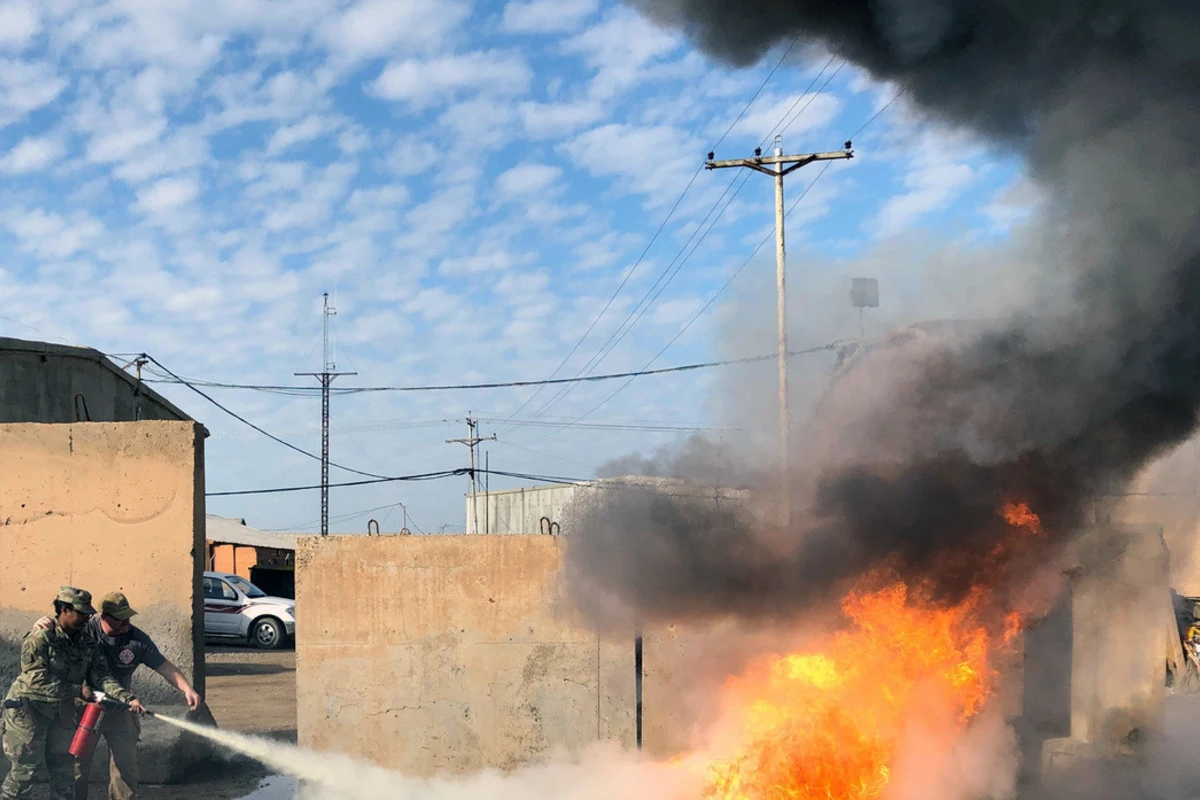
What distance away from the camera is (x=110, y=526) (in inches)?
317

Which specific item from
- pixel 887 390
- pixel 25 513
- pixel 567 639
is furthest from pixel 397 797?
pixel 887 390

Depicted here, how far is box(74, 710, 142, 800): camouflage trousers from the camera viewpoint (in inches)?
280

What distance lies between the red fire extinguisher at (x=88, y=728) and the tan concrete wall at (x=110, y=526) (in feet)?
3.20

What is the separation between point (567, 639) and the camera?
820 centimetres

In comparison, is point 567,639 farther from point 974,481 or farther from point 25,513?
point 25,513

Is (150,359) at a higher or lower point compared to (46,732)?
higher

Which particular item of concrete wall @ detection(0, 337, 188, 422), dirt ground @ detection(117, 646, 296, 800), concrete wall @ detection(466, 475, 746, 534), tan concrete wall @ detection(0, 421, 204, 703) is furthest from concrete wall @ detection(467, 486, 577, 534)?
tan concrete wall @ detection(0, 421, 204, 703)

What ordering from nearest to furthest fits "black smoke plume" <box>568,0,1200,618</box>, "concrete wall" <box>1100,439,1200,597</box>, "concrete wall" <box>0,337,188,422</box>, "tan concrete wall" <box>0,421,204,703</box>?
"black smoke plume" <box>568,0,1200,618</box> → "tan concrete wall" <box>0,421,204,703</box> → "concrete wall" <box>1100,439,1200,597</box> → "concrete wall" <box>0,337,188,422</box>

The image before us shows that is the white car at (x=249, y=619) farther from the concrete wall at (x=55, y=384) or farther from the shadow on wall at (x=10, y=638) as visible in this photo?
the shadow on wall at (x=10, y=638)

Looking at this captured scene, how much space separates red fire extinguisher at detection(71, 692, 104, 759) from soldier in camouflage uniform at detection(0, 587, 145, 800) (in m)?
0.06

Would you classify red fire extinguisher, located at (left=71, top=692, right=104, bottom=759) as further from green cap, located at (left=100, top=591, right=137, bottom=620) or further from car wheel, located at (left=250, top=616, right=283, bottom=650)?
car wheel, located at (left=250, top=616, right=283, bottom=650)

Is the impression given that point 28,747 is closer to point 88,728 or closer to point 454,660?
point 88,728

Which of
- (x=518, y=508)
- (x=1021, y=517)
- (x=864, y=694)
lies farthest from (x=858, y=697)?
(x=518, y=508)

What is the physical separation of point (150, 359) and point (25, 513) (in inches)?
881
